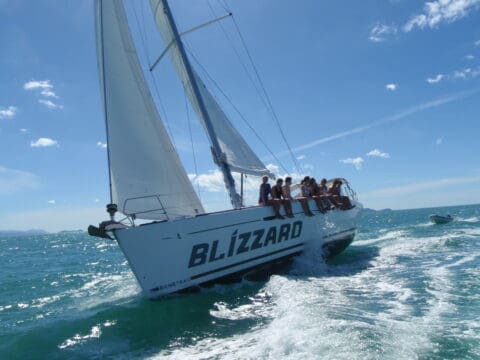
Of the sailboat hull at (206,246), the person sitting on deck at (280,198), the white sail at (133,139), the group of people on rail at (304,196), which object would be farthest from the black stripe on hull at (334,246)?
the white sail at (133,139)

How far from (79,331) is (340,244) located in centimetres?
855

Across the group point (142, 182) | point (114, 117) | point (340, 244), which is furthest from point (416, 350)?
point (340, 244)

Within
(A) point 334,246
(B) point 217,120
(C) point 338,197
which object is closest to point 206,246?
(B) point 217,120

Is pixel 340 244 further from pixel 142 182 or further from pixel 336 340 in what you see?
pixel 336 340

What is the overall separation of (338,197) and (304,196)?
2.15 m

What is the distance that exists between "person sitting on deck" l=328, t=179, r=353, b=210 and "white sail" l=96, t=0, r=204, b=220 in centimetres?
517

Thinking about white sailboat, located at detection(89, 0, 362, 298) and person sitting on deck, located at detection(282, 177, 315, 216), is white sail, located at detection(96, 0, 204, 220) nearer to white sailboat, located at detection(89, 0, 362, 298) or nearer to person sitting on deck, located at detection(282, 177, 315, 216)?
white sailboat, located at detection(89, 0, 362, 298)

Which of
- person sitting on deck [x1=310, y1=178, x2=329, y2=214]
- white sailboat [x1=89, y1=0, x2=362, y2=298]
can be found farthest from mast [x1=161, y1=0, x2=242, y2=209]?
person sitting on deck [x1=310, y1=178, x2=329, y2=214]

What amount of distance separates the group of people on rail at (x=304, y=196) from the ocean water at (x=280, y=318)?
4.72 feet

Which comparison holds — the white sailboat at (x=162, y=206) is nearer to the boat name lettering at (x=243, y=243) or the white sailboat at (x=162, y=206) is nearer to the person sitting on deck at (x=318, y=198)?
the boat name lettering at (x=243, y=243)

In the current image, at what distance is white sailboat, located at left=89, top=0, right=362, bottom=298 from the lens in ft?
23.5

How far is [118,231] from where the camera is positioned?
274 inches

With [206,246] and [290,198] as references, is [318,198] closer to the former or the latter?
[290,198]

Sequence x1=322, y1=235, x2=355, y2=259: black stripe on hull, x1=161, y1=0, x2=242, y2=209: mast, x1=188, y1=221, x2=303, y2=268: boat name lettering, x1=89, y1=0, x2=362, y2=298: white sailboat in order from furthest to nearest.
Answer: x1=322, y1=235, x2=355, y2=259: black stripe on hull, x1=161, y1=0, x2=242, y2=209: mast, x1=188, y1=221, x2=303, y2=268: boat name lettering, x1=89, y1=0, x2=362, y2=298: white sailboat
